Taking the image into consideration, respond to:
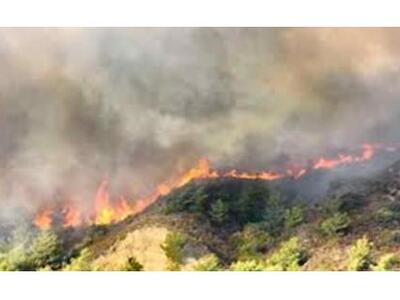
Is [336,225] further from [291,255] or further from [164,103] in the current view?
[164,103]

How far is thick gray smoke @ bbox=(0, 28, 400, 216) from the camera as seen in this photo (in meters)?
2.79

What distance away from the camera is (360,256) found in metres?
2.76

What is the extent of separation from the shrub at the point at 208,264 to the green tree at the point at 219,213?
13cm

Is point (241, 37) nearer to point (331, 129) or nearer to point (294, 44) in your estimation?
point (294, 44)

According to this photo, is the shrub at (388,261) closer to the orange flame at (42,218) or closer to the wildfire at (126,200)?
the wildfire at (126,200)

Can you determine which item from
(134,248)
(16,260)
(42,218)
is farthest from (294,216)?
(16,260)

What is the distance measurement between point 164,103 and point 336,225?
757mm

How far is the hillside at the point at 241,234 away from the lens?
9.06ft

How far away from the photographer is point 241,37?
2805 mm

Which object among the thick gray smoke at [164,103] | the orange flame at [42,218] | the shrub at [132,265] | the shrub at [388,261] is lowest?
the shrub at [132,265]

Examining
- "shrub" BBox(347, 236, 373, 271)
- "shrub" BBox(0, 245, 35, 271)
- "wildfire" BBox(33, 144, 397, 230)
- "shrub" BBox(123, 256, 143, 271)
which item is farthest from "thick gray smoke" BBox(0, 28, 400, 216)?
"shrub" BBox(347, 236, 373, 271)

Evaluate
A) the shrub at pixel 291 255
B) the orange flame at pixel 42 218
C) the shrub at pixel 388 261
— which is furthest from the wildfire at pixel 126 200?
the shrub at pixel 388 261

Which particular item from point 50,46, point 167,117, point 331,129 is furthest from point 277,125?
point 50,46

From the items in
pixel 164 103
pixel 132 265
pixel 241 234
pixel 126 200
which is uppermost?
pixel 164 103
